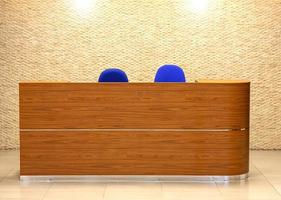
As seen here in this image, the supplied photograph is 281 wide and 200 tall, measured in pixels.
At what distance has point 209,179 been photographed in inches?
338

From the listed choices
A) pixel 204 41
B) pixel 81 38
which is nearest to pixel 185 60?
pixel 204 41

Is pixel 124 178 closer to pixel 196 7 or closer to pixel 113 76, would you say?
pixel 113 76

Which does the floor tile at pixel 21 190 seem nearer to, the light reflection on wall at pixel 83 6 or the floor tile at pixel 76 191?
the floor tile at pixel 76 191

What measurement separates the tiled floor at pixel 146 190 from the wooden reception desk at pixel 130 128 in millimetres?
227

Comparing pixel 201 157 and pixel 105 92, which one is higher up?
pixel 105 92

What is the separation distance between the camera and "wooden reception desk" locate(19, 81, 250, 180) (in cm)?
842

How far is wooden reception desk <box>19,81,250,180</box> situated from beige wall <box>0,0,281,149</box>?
282 centimetres

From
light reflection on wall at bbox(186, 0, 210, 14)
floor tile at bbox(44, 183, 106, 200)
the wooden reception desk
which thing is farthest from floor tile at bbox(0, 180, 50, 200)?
light reflection on wall at bbox(186, 0, 210, 14)

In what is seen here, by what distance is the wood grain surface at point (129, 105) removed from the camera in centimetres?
841

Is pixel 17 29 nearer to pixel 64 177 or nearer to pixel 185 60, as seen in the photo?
pixel 185 60

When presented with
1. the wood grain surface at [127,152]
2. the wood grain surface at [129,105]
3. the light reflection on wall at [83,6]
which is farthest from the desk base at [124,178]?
the light reflection on wall at [83,6]

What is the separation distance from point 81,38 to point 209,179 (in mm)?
3820

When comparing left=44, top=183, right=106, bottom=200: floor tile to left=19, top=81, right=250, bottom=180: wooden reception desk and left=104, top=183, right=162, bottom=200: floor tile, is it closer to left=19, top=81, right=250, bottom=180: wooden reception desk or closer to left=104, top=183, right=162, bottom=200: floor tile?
left=104, top=183, right=162, bottom=200: floor tile

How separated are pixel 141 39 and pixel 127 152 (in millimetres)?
3226
